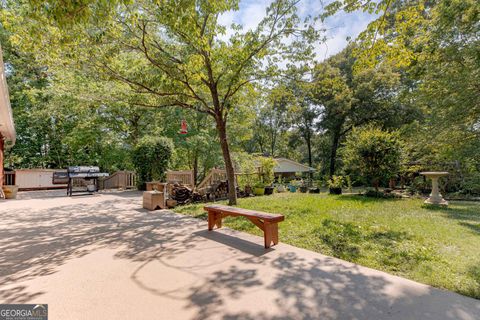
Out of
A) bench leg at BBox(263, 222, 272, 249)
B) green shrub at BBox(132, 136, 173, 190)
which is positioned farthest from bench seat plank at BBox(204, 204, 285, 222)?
green shrub at BBox(132, 136, 173, 190)

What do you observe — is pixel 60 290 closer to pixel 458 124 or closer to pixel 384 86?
pixel 458 124

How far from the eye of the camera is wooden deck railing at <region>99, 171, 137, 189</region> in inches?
604

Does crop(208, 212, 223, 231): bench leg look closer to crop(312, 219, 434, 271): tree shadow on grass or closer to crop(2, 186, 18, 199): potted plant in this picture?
crop(312, 219, 434, 271): tree shadow on grass

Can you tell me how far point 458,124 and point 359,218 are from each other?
579 centimetres

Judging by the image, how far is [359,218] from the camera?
5.55 m

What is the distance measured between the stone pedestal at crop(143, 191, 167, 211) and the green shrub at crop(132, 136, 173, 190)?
5.23 meters

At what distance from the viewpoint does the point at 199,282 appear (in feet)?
9.12

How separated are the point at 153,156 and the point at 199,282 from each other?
11.0 meters

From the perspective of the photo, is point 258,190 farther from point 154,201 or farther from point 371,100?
point 371,100

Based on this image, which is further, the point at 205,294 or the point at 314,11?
the point at 314,11

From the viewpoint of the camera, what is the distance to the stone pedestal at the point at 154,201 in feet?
25.1

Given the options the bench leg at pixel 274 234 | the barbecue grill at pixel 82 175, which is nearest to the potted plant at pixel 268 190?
the bench leg at pixel 274 234

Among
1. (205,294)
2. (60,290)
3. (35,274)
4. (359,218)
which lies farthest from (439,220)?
(35,274)

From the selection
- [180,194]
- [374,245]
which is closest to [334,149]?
[180,194]
